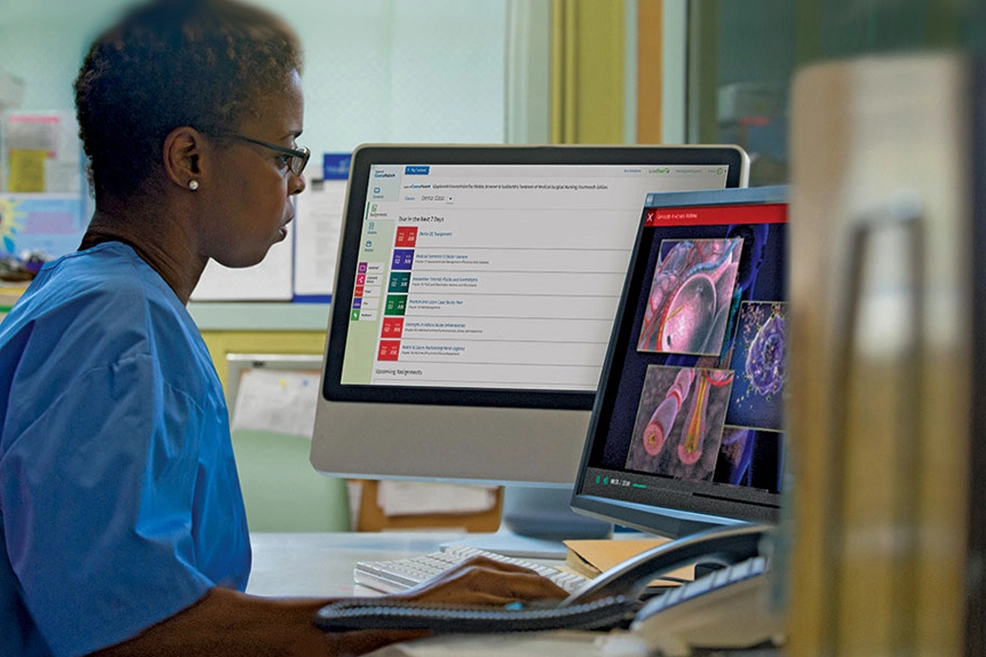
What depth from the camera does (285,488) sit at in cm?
200

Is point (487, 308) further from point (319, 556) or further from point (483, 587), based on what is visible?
point (483, 587)

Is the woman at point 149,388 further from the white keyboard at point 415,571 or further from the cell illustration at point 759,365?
the cell illustration at point 759,365

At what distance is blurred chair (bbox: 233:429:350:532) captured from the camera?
77.2 inches

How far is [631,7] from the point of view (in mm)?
2584

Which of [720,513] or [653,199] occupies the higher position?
[653,199]

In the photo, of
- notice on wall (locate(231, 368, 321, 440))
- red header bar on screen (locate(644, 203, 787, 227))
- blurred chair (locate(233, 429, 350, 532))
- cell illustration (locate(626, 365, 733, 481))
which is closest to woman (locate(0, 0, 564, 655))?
cell illustration (locate(626, 365, 733, 481))

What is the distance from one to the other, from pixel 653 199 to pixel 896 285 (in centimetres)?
79

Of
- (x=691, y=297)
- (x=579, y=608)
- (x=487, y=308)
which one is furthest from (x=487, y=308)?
(x=579, y=608)

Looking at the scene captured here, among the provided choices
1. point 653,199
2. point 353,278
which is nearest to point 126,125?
point 353,278

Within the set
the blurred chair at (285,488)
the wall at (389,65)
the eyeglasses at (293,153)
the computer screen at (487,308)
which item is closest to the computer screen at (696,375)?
the computer screen at (487,308)

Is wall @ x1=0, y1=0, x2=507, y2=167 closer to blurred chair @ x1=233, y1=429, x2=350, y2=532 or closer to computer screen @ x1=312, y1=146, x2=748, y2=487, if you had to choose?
blurred chair @ x1=233, y1=429, x2=350, y2=532

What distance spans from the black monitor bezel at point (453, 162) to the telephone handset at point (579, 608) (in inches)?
19.5

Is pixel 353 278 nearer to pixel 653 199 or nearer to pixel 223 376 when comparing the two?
pixel 653 199

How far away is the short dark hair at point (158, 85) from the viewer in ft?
3.28
